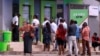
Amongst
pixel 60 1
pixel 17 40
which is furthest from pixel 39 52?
pixel 60 1

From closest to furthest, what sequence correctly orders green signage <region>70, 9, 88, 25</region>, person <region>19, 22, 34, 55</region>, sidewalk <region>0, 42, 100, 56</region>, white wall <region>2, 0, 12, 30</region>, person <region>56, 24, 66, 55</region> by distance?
person <region>19, 22, 34, 55</region> → person <region>56, 24, 66, 55</region> → sidewalk <region>0, 42, 100, 56</region> → white wall <region>2, 0, 12, 30</region> → green signage <region>70, 9, 88, 25</region>

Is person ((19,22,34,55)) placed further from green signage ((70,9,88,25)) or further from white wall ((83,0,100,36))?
white wall ((83,0,100,36))

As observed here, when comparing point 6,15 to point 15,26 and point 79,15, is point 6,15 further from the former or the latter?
point 79,15

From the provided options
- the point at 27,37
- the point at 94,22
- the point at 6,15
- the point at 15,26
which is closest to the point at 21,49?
the point at 15,26

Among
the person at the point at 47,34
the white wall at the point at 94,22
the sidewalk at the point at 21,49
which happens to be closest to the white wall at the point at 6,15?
the sidewalk at the point at 21,49

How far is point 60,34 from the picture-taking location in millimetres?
23250

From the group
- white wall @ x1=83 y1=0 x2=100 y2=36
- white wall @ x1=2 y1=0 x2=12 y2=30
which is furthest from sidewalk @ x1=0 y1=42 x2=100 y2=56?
white wall @ x1=83 y1=0 x2=100 y2=36

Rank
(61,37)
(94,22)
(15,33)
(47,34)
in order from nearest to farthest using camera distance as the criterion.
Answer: (61,37) → (47,34) → (15,33) → (94,22)

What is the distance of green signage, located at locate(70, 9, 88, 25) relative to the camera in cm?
3247

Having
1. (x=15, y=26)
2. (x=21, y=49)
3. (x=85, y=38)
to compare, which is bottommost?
(x=21, y=49)

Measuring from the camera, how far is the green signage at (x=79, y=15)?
3247cm

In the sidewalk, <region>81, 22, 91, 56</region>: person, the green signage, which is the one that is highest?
the green signage

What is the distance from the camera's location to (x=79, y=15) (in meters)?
32.6

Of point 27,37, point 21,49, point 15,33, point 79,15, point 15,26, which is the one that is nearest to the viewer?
point 27,37
